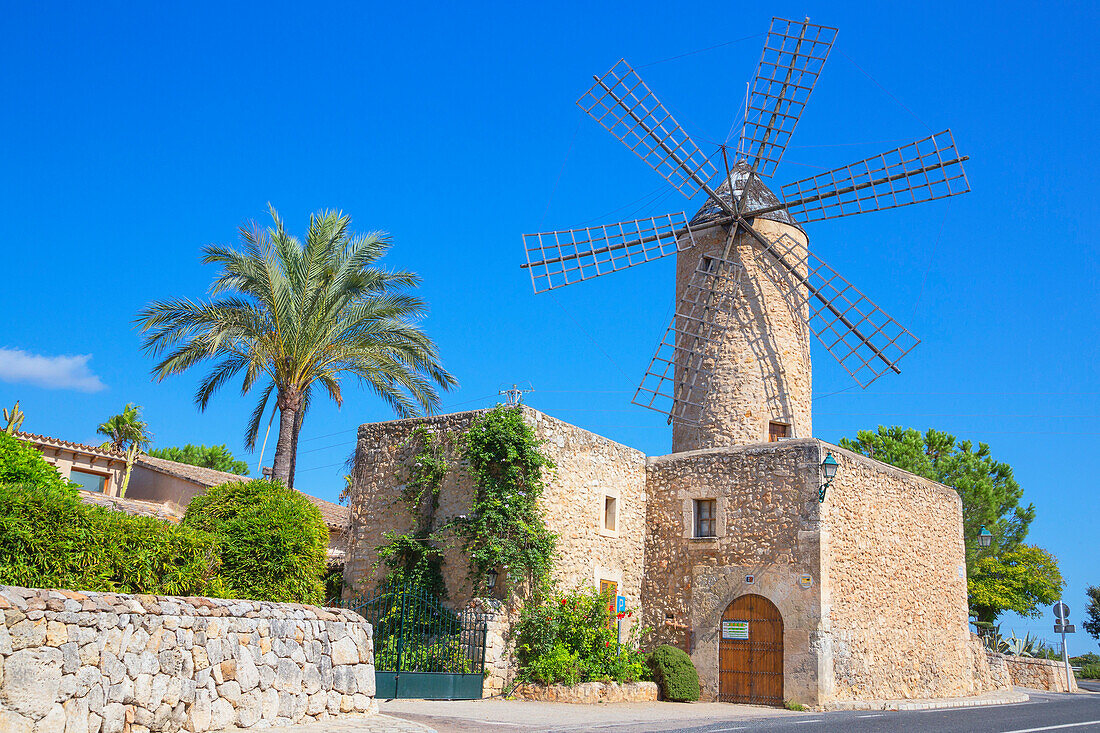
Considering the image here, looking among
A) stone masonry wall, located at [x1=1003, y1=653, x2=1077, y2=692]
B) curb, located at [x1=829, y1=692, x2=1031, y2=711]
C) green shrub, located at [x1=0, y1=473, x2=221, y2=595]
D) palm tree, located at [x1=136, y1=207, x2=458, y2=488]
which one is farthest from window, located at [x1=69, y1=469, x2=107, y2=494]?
stone masonry wall, located at [x1=1003, y1=653, x2=1077, y2=692]

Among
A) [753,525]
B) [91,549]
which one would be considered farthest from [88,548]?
[753,525]

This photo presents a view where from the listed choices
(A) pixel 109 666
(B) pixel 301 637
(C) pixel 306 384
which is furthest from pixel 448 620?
(A) pixel 109 666

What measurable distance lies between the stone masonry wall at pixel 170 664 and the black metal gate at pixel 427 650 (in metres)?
2.06

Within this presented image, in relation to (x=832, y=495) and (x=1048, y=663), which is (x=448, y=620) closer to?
(x=832, y=495)

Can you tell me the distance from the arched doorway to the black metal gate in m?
4.62

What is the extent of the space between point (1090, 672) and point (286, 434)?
3200cm

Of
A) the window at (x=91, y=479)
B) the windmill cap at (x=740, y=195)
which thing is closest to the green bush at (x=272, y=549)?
the windmill cap at (x=740, y=195)

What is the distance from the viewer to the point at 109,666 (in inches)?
288

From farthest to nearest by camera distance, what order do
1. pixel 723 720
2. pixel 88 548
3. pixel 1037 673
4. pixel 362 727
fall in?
pixel 1037 673 < pixel 723 720 < pixel 362 727 < pixel 88 548

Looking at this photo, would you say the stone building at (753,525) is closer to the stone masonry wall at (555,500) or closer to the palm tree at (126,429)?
the stone masonry wall at (555,500)

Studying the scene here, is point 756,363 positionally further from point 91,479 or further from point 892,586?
point 91,479

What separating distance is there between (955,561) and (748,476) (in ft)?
20.3

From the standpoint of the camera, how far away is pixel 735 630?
1554cm

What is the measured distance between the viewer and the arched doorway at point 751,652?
14922 mm
